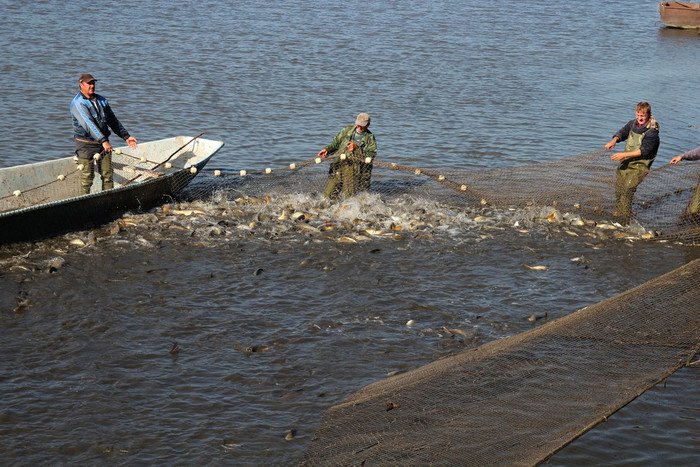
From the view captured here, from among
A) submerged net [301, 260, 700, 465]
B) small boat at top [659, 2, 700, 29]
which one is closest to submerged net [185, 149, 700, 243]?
submerged net [301, 260, 700, 465]

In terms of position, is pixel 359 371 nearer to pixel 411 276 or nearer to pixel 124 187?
pixel 411 276

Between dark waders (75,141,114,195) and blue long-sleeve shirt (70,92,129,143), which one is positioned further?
dark waders (75,141,114,195)

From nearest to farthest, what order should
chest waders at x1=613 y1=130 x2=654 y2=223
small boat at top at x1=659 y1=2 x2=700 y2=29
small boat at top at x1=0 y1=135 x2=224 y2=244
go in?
small boat at top at x1=0 y1=135 x2=224 y2=244, chest waders at x1=613 y1=130 x2=654 y2=223, small boat at top at x1=659 y1=2 x2=700 y2=29

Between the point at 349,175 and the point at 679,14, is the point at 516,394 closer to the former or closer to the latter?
the point at 349,175

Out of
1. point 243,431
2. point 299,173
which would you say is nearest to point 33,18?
point 299,173

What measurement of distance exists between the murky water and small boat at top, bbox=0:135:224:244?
27 centimetres

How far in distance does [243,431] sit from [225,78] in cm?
1475

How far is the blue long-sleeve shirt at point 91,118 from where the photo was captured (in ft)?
35.4

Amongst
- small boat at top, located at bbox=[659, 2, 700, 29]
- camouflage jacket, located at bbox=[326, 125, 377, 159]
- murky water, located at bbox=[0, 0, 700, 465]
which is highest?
small boat at top, located at bbox=[659, 2, 700, 29]

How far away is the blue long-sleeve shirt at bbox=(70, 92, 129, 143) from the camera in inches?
425


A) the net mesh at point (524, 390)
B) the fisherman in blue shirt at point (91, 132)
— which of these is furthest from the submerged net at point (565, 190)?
the net mesh at point (524, 390)

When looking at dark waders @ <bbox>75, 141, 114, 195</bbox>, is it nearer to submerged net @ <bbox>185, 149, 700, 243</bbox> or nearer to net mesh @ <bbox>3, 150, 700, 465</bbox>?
submerged net @ <bbox>185, 149, 700, 243</bbox>

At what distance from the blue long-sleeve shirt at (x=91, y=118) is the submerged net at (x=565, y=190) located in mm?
1796

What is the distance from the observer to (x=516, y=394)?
6.31m
